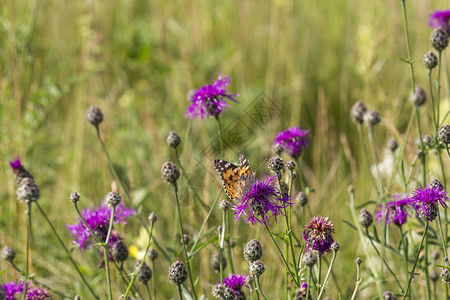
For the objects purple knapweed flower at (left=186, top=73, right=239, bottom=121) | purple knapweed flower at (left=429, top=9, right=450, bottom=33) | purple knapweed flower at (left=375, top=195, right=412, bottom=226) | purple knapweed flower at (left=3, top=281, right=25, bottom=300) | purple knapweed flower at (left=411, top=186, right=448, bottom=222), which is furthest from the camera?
purple knapweed flower at (left=429, top=9, right=450, bottom=33)

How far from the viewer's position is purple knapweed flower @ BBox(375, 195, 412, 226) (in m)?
1.75

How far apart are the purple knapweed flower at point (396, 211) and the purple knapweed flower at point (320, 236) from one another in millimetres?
398

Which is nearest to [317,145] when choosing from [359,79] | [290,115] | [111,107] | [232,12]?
[290,115]

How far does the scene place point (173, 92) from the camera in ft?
13.7

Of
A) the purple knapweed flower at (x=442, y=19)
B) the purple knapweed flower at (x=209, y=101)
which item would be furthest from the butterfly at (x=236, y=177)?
the purple knapweed flower at (x=442, y=19)

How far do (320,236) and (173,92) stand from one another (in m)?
2.94

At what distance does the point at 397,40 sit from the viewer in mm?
4469

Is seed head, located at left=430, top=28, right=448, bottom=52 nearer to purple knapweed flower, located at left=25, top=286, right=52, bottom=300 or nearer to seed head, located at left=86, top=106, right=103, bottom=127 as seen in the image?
seed head, located at left=86, top=106, right=103, bottom=127

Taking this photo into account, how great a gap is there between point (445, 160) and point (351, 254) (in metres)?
0.89

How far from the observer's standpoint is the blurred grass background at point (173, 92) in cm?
302

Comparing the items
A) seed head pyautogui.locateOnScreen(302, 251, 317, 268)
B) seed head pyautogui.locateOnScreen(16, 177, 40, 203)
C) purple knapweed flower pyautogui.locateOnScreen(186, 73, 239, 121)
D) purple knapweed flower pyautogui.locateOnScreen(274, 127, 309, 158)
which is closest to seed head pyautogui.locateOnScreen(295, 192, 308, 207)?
purple knapweed flower pyautogui.locateOnScreen(274, 127, 309, 158)

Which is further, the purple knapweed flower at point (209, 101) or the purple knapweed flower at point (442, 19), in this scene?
the purple knapweed flower at point (442, 19)

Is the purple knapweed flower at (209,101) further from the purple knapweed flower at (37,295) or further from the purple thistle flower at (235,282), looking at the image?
the purple knapweed flower at (37,295)

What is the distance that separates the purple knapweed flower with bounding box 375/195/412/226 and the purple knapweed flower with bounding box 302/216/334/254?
40 cm
